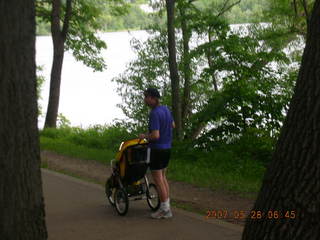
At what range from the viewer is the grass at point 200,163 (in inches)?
373

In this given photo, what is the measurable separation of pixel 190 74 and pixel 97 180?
8140 mm

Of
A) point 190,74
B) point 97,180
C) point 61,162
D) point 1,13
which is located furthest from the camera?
point 190,74

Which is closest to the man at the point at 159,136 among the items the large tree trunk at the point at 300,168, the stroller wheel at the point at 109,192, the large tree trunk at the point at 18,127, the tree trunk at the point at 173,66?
the stroller wheel at the point at 109,192

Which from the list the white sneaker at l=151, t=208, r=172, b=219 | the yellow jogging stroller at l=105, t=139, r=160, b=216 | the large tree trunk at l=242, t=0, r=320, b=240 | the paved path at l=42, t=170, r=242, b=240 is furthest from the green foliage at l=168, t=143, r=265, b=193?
the large tree trunk at l=242, t=0, r=320, b=240

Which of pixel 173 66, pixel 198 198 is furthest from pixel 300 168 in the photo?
pixel 173 66

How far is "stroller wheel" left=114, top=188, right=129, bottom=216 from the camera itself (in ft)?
22.8

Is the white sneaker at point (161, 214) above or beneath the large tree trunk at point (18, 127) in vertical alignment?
beneath

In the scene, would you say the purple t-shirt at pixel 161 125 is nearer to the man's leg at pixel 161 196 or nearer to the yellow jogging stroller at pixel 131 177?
the yellow jogging stroller at pixel 131 177

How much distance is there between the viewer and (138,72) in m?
19.1

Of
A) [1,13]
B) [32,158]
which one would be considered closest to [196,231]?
[32,158]

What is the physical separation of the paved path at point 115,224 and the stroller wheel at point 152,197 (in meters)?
0.12

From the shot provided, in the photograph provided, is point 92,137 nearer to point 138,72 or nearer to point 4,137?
point 138,72

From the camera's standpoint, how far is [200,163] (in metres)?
12.4

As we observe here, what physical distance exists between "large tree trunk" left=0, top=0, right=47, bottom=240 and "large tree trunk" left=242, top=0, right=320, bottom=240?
217cm
